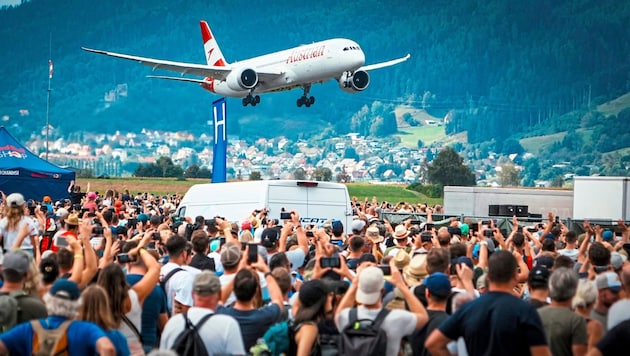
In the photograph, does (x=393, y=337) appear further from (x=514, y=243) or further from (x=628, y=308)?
(x=514, y=243)

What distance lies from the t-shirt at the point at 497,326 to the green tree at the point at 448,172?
10741cm

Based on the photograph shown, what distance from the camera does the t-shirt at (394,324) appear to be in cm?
762

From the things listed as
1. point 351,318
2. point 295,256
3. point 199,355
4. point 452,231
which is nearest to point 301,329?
point 351,318

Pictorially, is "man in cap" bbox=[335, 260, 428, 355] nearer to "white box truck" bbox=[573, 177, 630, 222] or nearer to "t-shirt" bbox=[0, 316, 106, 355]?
"t-shirt" bbox=[0, 316, 106, 355]

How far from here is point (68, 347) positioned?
6.82 meters

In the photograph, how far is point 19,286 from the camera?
785 centimetres

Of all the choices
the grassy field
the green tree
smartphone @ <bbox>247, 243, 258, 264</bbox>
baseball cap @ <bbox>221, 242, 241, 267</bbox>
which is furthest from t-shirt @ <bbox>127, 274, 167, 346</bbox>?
the green tree

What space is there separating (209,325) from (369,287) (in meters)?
1.15

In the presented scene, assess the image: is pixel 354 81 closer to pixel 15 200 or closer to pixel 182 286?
pixel 15 200

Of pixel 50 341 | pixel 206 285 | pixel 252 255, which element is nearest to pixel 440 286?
pixel 206 285

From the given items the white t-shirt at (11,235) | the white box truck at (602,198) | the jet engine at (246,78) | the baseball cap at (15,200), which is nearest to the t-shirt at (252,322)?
the baseball cap at (15,200)

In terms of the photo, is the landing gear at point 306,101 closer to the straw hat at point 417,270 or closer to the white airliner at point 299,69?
the white airliner at point 299,69

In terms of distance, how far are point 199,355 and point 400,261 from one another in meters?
3.93

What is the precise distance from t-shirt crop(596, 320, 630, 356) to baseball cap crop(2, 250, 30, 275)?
3.82 m
